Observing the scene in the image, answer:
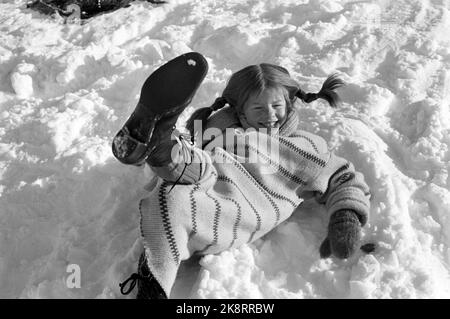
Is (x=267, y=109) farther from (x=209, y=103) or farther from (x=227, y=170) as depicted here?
(x=209, y=103)

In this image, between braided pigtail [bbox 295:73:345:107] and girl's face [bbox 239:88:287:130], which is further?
braided pigtail [bbox 295:73:345:107]

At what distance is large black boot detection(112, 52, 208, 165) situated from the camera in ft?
5.20

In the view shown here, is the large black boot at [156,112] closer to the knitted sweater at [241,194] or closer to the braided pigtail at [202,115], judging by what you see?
the knitted sweater at [241,194]

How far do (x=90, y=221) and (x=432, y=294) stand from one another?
50.8 inches

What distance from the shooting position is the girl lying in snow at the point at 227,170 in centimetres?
166

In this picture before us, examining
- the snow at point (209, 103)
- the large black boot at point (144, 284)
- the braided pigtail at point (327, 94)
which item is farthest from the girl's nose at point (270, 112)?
the large black boot at point (144, 284)

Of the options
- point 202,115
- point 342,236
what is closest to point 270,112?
point 202,115

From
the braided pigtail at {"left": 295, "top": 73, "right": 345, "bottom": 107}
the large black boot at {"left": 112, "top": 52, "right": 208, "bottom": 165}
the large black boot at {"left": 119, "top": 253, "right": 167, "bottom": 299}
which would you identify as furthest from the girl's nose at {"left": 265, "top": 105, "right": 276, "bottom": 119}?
the large black boot at {"left": 119, "top": 253, "right": 167, "bottom": 299}

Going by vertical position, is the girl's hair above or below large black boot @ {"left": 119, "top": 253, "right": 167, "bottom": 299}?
above

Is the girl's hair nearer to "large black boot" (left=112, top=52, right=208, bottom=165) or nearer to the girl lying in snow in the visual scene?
the girl lying in snow

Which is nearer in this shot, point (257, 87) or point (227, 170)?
point (227, 170)

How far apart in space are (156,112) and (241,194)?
55 centimetres

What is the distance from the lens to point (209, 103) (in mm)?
2809
